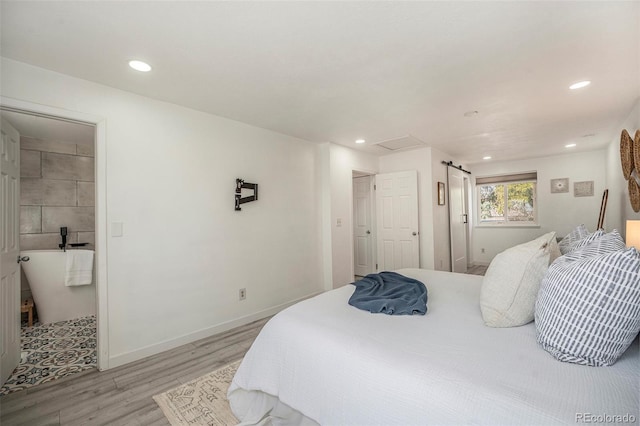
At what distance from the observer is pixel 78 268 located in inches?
136

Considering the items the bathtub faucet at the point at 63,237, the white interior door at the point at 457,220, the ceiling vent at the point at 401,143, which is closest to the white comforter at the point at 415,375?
the ceiling vent at the point at 401,143

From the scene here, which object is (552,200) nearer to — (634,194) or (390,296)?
(634,194)

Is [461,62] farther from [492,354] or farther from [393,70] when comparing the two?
[492,354]

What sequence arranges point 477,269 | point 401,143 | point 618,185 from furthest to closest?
point 477,269 → point 401,143 → point 618,185

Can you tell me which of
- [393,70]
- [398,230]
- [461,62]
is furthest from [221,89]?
[398,230]

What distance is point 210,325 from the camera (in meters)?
3.03

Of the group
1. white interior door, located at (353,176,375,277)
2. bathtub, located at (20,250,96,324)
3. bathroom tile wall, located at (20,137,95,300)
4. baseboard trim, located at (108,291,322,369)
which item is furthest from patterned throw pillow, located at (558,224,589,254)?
bathroom tile wall, located at (20,137,95,300)

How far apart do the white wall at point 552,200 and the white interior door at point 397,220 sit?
2.84 metres

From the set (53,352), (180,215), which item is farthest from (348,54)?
(53,352)

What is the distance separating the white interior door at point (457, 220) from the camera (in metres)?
5.41

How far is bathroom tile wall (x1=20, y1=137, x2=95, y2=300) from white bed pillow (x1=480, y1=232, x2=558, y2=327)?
4.87 metres

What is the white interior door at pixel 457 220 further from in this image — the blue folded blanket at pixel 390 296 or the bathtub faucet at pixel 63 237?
the bathtub faucet at pixel 63 237

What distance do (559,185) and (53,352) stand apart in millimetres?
8124

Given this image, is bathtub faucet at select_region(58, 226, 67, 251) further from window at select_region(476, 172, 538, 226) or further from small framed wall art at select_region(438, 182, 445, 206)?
window at select_region(476, 172, 538, 226)
